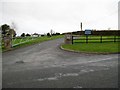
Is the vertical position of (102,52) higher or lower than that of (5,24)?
lower

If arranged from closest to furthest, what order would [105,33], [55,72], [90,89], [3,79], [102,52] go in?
[90,89] → [3,79] → [55,72] → [102,52] → [105,33]

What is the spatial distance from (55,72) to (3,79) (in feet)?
8.03

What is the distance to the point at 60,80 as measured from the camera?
786 cm

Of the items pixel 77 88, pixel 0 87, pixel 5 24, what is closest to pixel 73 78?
pixel 77 88

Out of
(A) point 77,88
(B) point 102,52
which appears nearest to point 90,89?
(A) point 77,88

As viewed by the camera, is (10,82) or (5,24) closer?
(10,82)

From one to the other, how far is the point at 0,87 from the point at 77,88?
9.56 feet

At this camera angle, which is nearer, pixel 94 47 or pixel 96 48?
pixel 96 48

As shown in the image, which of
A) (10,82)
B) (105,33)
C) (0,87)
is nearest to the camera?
(0,87)

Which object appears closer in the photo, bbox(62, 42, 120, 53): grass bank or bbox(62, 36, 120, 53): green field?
bbox(62, 42, 120, 53): grass bank

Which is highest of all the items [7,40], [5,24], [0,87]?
[5,24]

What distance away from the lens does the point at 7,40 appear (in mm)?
22781

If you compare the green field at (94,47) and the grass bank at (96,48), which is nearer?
the grass bank at (96,48)

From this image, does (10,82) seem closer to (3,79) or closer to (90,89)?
(3,79)
